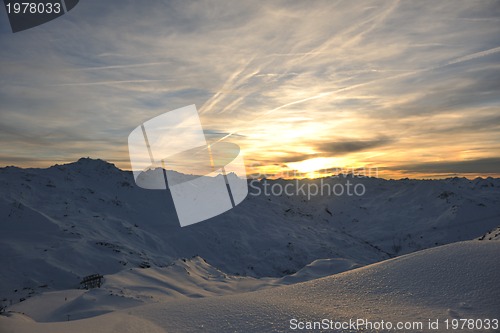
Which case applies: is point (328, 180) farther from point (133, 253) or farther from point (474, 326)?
point (474, 326)

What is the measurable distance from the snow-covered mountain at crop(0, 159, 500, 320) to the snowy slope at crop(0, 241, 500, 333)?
5.10 m

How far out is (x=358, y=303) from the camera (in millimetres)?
3855

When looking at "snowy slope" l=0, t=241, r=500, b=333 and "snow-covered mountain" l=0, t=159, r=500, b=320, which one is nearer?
"snowy slope" l=0, t=241, r=500, b=333

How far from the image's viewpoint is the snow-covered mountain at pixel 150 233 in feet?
39.9

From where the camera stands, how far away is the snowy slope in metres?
3.39

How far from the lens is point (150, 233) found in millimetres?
21484

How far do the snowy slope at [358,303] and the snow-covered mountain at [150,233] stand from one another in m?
5.10

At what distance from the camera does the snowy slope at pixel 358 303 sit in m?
3.39

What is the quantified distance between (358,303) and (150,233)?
764 inches

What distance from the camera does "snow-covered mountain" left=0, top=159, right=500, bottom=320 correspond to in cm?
1215

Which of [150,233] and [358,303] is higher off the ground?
[358,303]

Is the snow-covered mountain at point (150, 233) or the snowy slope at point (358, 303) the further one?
the snow-covered mountain at point (150, 233)

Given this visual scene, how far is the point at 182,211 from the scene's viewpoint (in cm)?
3097

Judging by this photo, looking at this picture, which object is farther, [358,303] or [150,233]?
[150,233]
